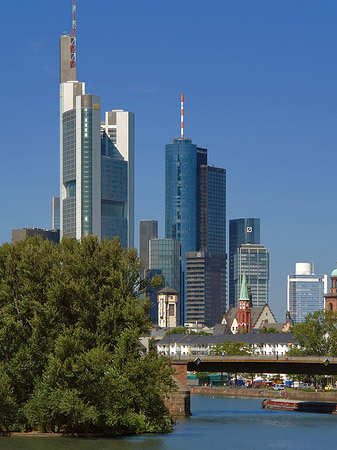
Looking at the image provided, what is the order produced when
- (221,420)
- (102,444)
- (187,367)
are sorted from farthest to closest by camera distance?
(187,367) → (221,420) → (102,444)

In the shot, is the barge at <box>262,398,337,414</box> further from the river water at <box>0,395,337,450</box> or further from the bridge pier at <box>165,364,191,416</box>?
the bridge pier at <box>165,364,191,416</box>

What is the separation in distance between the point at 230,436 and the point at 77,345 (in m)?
21.5

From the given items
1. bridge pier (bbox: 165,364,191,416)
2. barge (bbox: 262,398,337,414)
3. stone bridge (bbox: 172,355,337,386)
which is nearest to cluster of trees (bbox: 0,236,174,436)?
bridge pier (bbox: 165,364,191,416)

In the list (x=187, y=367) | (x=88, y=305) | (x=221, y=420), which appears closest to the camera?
(x=88, y=305)

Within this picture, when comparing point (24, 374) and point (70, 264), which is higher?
point (70, 264)

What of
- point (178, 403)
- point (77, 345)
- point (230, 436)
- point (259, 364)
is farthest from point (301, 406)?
point (77, 345)

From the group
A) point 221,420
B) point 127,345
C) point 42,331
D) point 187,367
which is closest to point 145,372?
point 127,345

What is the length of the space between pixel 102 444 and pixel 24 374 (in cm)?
933

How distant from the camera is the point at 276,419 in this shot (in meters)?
126

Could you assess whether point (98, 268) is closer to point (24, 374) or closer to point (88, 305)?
point (88, 305)

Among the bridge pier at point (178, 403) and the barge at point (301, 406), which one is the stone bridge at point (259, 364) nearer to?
the bridge pier at point (178, 403)

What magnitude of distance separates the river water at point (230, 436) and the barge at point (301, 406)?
4594mm

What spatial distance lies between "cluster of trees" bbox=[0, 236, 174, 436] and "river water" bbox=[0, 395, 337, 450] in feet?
6.98

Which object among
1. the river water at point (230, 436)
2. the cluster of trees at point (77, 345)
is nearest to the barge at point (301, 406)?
the river water at point (230, 436)
